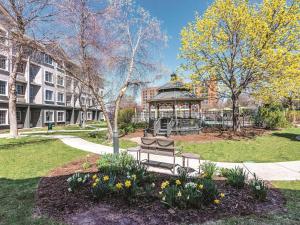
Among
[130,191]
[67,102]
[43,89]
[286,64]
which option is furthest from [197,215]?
[67,102]

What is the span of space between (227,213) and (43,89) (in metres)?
34.4

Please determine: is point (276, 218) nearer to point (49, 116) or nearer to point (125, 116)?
point (125, 116)

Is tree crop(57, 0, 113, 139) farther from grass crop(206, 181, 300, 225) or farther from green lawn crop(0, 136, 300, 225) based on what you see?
grass crop(206, 181, 300, 225)

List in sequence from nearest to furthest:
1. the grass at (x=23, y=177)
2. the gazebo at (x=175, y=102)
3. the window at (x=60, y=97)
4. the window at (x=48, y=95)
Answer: the grass at (x=23, y=177) < the gazebo at (x=175, y=102) < the window at (x=48, y=95) < the window at (x=60, y=97)

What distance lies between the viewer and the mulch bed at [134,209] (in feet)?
12.5

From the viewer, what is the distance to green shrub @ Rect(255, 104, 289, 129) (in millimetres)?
21203

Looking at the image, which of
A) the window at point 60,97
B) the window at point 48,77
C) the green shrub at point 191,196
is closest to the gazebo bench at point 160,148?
the green shrub at point 191,196

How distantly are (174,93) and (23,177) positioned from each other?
13889mm

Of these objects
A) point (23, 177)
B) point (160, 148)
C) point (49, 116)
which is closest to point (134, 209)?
point (160, 148)

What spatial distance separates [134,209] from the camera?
420cm

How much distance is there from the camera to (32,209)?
4258mm

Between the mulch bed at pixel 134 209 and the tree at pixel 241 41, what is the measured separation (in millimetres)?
10652

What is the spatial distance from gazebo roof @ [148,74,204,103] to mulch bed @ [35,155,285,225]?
40.5ft

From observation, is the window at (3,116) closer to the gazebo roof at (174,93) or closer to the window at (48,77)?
the window at (48,77)
